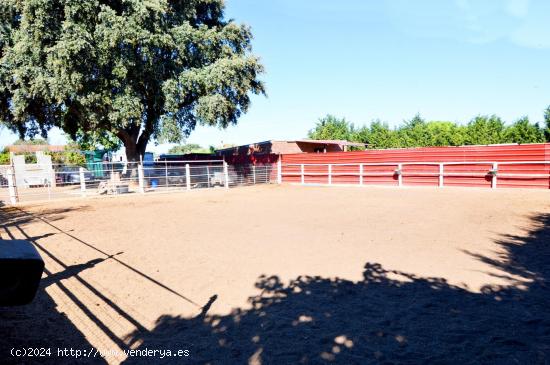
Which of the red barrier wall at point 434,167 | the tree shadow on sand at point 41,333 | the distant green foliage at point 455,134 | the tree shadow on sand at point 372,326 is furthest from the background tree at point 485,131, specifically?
the tree shadow on sand at point 41,333

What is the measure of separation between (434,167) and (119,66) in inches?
665

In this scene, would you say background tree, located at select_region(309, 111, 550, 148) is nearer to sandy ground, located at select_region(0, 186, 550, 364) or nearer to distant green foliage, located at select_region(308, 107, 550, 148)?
distant green foliage, located at select_region(308, 107, 550, 148)

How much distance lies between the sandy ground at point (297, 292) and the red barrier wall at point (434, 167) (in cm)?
779

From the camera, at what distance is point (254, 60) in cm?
2127

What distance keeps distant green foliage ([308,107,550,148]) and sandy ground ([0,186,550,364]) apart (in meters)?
20.7

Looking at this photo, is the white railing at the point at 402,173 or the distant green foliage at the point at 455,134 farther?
the distant green foliage at the point at 455,134

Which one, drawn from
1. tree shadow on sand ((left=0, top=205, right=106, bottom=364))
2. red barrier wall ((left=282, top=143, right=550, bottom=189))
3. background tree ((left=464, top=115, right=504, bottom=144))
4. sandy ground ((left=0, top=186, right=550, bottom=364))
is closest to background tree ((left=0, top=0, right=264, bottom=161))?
red barrier wall ((left=282, top=143, right=550, bottom=189))

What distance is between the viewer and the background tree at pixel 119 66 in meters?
16.5

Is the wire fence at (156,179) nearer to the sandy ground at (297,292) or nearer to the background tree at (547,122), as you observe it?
the sandy ground at (297,292)

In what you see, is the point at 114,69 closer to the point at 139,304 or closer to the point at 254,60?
the point at 254,60

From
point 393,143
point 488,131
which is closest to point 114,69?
point 393,143

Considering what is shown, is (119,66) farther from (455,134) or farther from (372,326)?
(455,134)

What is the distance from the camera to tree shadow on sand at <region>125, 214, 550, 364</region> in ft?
10.00

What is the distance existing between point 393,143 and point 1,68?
1163 inches
